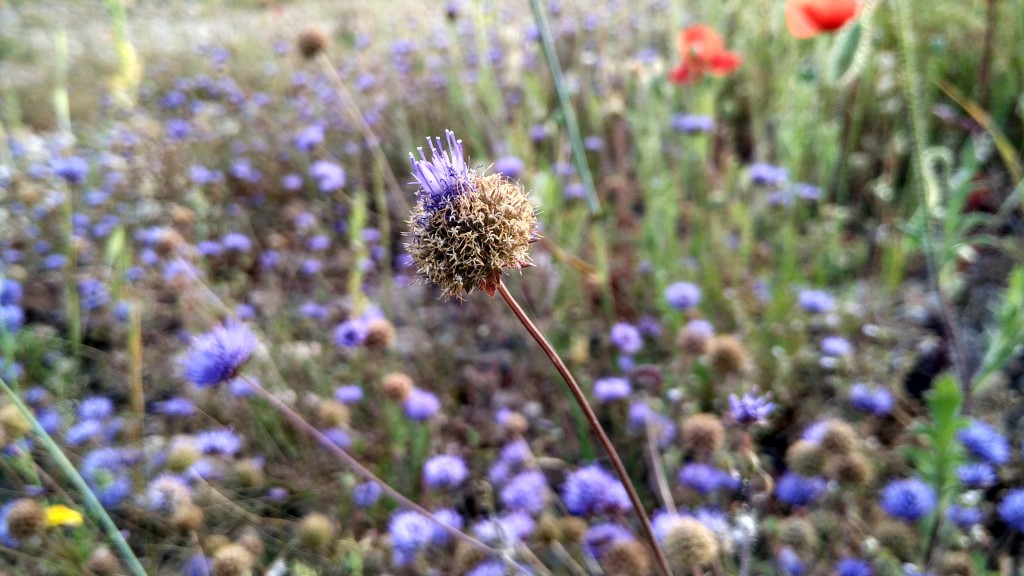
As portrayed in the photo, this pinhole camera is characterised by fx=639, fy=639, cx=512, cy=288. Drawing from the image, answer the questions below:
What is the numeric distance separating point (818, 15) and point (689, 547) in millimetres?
1595

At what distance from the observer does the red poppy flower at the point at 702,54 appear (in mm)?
2277

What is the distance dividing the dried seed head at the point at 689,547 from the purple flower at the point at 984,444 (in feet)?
A: 2.18

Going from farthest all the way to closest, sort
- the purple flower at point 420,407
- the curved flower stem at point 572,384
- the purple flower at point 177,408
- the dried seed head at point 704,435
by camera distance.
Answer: the purple flower at point 177,408, the purple flower at point 420,407, the dried seed head at point 704,435, the curved flower stem at point 572,384

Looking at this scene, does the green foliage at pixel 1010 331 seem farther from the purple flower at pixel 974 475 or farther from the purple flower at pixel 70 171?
the purple flower at pixel 70 171

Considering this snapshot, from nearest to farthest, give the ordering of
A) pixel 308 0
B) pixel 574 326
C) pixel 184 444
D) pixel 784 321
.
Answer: pixel 184 444
pixel 784 321
pixel 574 326
pixel 308 0

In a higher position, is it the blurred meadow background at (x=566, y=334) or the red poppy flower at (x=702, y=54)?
the red poppy flower at (x=702, y=54)

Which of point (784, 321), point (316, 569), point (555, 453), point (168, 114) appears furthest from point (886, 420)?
point (168, 114)

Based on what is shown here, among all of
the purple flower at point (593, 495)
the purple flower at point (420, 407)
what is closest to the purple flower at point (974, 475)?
the purple flower at point (593, 495)

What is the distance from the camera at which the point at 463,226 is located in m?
0.82

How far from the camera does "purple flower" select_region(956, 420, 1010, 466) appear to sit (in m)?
1.37

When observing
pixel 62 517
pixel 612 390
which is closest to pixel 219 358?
pixel 62 517

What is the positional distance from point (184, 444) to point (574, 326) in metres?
1.29

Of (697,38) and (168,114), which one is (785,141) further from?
(168,114)

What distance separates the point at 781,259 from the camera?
239 centimetres
